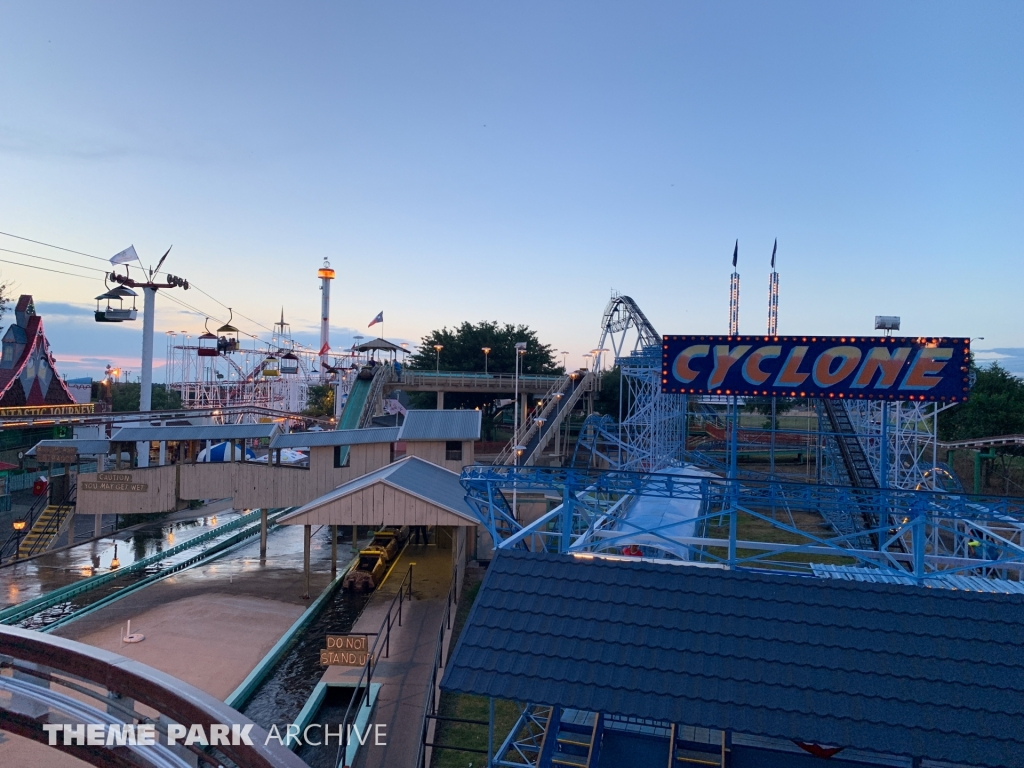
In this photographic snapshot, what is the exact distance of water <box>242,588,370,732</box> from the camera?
12695mm

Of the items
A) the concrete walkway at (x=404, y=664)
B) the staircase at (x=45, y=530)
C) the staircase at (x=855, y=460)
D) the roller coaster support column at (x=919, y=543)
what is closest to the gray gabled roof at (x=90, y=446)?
the staircase at (x=45, y=530)

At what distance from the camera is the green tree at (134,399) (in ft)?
276

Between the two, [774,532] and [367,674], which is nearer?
[367,674]

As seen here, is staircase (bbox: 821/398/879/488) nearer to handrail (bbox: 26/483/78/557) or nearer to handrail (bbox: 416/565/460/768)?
handrail (bbox: 416/565/460/768)

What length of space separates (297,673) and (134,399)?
86.8 metres

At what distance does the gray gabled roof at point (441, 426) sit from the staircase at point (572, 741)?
17288 millimetres

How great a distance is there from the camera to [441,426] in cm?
2661

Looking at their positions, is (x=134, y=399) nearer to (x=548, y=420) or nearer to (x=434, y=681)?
(x=548, y=420)

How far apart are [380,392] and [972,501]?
113 feet

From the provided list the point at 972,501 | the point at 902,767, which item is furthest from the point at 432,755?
the point at 972,501

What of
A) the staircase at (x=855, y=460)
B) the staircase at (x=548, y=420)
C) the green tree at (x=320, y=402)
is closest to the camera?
the staircase at (x=855, y=460)

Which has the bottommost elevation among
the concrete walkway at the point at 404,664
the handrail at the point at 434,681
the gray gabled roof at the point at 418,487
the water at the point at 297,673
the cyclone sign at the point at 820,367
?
the water at the point at 297,673

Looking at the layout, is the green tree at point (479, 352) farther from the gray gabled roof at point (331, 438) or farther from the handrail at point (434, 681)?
the handrail at point (434, 681)

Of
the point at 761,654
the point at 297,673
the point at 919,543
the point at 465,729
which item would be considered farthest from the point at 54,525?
the point at 919,543
